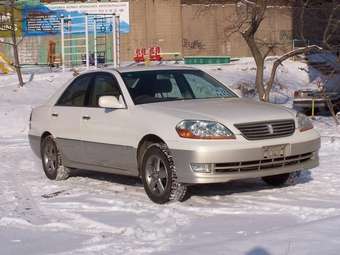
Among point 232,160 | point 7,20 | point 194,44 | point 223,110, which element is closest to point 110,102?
point 223,110

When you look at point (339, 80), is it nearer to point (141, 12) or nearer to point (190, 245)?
point (141, 12)

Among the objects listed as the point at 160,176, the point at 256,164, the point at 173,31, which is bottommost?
the point at 160,176

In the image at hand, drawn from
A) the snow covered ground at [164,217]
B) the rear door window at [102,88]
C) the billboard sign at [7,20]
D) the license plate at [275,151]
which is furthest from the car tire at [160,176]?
the billboard sign at [7,20]

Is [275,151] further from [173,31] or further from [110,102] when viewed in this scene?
[173,31]

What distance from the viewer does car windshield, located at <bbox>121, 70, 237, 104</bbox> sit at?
8305 mm

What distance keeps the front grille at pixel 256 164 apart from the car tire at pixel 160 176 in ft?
1.62

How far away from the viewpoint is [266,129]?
7.46m

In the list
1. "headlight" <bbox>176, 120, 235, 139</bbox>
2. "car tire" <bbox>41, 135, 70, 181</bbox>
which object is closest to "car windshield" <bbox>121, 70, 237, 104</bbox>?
"headlight" <bbox>176, 120, 235, 139</bbox>

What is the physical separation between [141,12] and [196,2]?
3.15m

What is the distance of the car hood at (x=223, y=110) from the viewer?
7.39 m

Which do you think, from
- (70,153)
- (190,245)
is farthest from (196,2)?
(190,245)

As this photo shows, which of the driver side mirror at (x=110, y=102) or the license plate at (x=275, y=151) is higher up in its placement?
the driver side mirror at (x=110, y=102)

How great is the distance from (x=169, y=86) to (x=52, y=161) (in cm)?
227

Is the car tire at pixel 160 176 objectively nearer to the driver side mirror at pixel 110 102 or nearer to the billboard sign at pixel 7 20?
the driver side mirror at pixel 110 102
